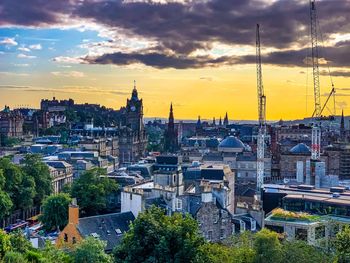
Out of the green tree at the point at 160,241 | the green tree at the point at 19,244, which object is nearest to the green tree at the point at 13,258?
the green tree at the point at 19,244

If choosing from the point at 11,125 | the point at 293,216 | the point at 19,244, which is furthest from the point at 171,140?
the point at 19,244

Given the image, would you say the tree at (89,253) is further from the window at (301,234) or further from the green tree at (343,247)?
the window at (301,234)

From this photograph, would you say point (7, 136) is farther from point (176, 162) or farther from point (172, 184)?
point (172, 184)

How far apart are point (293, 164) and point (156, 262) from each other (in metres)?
84.6

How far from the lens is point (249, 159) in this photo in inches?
4604

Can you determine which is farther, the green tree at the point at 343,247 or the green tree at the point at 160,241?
the green tree at the point at 160,241

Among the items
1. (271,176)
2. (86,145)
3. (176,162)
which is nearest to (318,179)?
(176,162)

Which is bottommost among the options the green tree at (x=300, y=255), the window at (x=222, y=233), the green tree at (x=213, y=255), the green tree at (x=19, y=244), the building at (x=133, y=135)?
the window at (x=222, y=233)

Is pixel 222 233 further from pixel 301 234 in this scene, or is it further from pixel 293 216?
pixel 301 234

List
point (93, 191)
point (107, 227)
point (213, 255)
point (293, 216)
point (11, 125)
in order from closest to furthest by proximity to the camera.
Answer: point (213, 255) < point (107, 227) < point (293, 216) < point (93, 191) < point (11, 125)

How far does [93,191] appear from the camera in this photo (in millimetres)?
72438

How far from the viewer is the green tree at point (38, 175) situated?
282 feet

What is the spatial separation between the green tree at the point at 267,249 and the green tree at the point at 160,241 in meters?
5.18

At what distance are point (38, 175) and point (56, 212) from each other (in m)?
19.3
